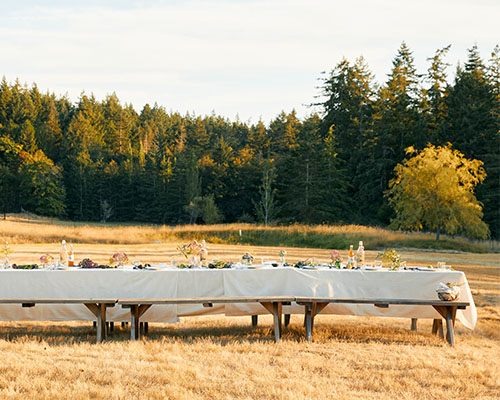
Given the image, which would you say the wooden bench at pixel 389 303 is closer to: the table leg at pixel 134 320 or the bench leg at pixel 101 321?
the table leg at pixel 134 320

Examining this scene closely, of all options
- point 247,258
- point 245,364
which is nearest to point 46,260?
point 247,258

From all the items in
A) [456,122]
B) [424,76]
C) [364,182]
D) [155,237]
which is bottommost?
[155,237]

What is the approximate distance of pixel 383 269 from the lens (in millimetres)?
7625

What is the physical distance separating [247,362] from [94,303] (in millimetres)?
2172

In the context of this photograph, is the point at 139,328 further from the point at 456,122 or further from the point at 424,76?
the point at 424,76

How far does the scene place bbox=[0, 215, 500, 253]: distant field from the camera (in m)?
28.2

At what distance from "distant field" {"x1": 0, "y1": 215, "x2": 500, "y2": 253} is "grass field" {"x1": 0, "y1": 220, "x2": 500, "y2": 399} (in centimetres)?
1965

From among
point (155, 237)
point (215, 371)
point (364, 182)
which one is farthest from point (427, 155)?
point (215, 371)

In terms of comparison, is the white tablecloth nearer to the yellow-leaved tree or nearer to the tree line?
the yellow-leaved tree

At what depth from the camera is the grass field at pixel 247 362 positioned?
5.04 m

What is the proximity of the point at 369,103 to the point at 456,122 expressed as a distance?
40.1ft

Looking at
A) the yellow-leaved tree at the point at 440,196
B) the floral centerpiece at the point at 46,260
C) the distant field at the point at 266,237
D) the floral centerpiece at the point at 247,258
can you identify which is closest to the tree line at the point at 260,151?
the yellow-leaved tree at the point at 440,196

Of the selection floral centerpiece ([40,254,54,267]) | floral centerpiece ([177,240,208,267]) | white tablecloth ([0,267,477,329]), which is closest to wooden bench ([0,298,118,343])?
white tablecloth ([0,267,477,329])

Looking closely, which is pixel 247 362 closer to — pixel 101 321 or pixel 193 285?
pixel 193 285
